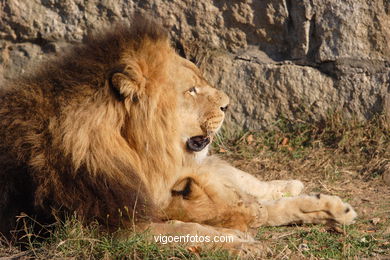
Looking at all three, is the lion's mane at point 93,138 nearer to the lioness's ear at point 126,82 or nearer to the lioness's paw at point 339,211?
the lioness's ear at point 126,82

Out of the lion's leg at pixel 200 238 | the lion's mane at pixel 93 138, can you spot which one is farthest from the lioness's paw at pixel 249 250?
the lion's mane at pixel 93 138

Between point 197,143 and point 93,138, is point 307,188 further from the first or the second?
point 93,138

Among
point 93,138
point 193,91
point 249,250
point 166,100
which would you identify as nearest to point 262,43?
point 193,91

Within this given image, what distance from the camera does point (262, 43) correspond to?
18.3ft

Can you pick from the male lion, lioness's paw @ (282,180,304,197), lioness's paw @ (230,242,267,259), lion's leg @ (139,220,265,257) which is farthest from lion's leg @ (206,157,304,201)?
lioness's paw @ (230,242,267,259)

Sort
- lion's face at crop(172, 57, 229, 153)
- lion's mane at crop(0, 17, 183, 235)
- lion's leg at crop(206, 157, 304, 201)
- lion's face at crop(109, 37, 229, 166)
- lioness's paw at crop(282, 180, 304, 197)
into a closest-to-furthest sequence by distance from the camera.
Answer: lion's mane at crop(0, 17, 183, 235)
lion's face at crop(109, 37, 229, 166)
lion's face at crop(172, 57, 229, 153)
lion's leg at crop(206, 157, 304, 201)
lioness's paw at crop(282, 180, 304, 197)

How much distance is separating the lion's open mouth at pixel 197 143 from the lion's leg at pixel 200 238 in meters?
0.49

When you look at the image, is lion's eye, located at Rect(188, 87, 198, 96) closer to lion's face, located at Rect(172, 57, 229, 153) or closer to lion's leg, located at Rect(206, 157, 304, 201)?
lion's face, located at Rect(172, 57, 229, 153)

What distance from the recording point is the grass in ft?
11.3

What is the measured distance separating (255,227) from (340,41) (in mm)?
1931

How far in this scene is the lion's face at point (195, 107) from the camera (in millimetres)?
3910

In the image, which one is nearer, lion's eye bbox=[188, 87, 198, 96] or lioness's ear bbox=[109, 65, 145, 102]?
lioness's ear bbox=[109, 65, 145, 102]

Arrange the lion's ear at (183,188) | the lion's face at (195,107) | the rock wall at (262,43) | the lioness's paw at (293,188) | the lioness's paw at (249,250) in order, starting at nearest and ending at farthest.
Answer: the lioness's paw at (249,250)
the lion's face at (195,107)
the lion's ear at (183,188)
the lioness's paw at (293,188)
the rock wall at (262,43)

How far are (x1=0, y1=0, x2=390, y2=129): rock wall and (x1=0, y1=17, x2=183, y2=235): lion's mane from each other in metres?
1.73
